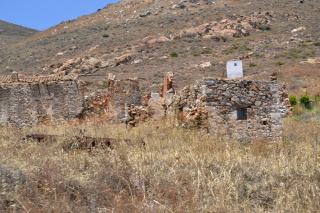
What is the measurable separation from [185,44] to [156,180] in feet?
141

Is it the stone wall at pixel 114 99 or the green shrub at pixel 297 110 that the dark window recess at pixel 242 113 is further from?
the green shrub at pixel 297 110

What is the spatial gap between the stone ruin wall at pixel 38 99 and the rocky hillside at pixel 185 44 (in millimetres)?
13318

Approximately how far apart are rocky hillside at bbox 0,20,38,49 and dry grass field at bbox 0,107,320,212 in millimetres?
67411

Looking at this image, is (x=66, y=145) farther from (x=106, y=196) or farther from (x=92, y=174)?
(x=106, y=196)

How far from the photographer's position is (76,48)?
5234 cm

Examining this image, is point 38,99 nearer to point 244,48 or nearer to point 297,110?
point 297,110

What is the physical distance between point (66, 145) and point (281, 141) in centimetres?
439

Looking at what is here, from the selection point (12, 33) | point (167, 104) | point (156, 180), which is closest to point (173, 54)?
point (167, 104)

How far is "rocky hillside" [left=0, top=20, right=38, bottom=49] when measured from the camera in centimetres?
7262

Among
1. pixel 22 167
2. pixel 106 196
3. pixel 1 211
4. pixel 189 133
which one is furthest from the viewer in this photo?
pixel 189 133

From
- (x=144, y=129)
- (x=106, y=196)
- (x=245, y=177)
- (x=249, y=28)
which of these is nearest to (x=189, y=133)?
(x=144, y=129)

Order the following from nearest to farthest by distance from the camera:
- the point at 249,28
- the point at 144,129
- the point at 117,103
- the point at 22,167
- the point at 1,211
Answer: the point at 1,211, the point at 22,167, the point at 144,129, the point at 117,103, the point at 249,28

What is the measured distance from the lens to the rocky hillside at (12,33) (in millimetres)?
72625

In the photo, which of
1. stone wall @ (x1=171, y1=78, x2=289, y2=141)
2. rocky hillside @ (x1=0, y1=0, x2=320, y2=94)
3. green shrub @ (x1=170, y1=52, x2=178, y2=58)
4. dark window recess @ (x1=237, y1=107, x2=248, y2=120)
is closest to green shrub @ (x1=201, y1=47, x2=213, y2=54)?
rocky hillside @ (x1=0, y1=0, x2=320, y2=94)
